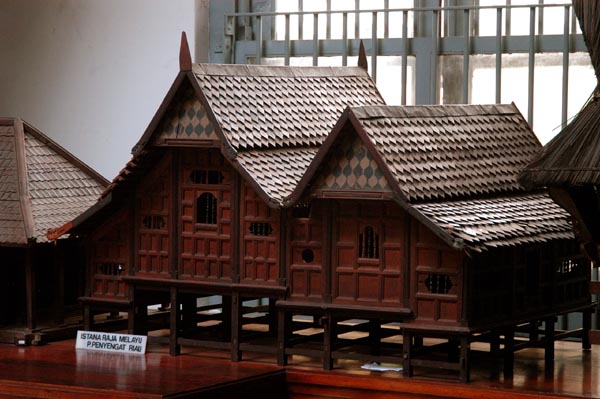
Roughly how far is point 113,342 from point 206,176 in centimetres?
117

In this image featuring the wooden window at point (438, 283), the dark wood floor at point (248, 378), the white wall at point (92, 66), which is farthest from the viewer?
the white wall at point (92, 66)

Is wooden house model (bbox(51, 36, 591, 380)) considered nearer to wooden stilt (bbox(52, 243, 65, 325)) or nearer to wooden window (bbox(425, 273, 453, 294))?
wooden window (bbox(425, 273, 453, 294))

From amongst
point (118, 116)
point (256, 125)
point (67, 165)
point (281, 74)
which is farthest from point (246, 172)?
point (118, 116)

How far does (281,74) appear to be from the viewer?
9.10 metres

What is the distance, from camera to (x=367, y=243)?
811 centimetres

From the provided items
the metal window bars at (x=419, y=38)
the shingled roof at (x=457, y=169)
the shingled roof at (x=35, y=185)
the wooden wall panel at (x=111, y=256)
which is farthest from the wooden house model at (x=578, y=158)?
the shingled roof at (x=35, y=185)

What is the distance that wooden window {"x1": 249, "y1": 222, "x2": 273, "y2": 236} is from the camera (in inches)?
330

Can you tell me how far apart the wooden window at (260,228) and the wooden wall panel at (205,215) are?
0.43 ft

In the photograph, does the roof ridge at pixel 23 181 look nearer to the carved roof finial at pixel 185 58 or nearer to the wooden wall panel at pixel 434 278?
the carved roof finial at pixel 185 58

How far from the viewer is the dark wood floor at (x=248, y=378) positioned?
25.4 feet

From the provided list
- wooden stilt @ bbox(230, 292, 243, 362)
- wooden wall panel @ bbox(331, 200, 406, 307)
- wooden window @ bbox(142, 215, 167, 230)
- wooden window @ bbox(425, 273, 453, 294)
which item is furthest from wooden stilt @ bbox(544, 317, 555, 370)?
wooden window @ bbox(142, 215, 167, 230)

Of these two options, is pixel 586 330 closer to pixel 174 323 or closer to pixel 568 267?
pixel 568 267

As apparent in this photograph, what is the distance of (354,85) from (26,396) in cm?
307

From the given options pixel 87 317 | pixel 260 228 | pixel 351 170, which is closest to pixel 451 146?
pixel 351 170
